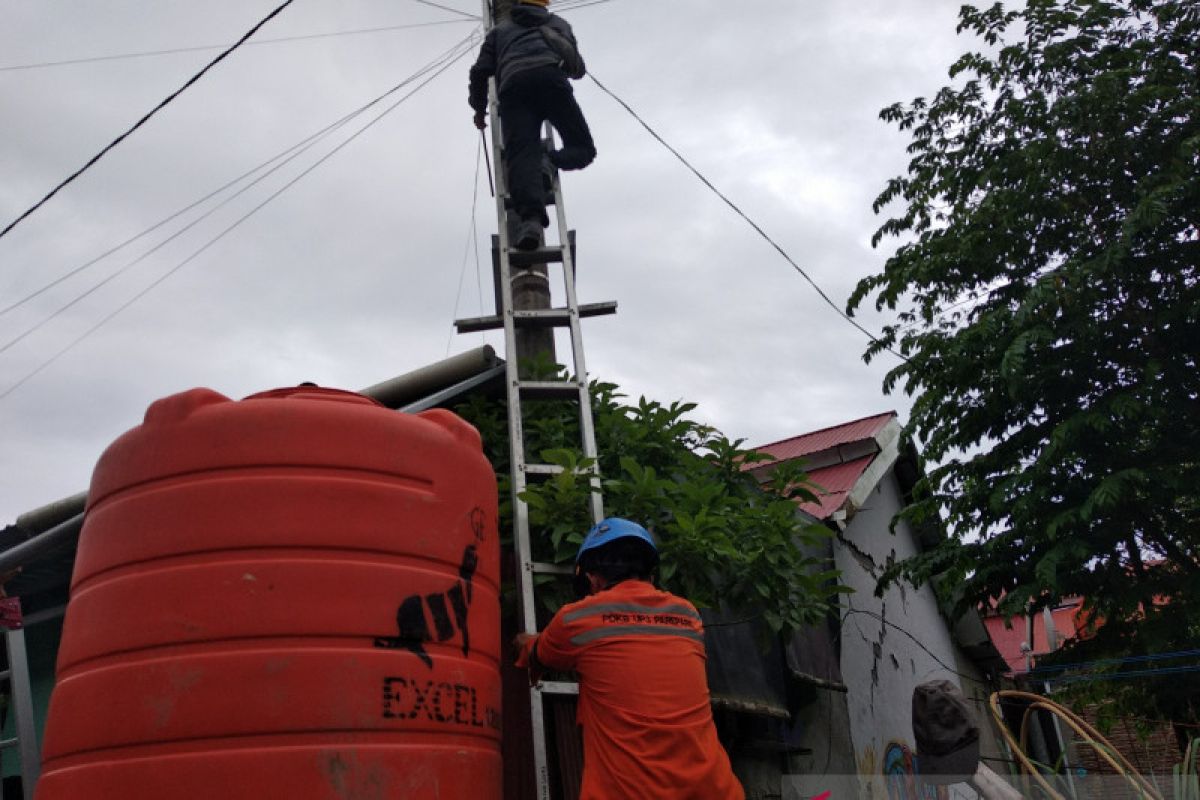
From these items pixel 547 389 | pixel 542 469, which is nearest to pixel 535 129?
pixel 547 389

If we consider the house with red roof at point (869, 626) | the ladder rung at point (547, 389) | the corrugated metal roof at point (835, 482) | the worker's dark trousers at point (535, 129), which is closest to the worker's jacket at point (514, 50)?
the worker's dark trousers at point (535, 129)

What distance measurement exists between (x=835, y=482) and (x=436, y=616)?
689cm

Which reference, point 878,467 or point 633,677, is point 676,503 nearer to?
point 633,677

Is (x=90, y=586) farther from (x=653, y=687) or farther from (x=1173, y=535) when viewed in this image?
(x=1173, y=535)

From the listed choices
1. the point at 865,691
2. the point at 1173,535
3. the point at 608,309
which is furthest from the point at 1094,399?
the point at 608,309

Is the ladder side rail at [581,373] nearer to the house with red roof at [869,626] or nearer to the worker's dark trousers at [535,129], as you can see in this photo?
the worker's dark trousers at [535,129]

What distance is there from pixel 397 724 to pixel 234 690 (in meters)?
0.41

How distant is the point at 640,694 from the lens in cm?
293

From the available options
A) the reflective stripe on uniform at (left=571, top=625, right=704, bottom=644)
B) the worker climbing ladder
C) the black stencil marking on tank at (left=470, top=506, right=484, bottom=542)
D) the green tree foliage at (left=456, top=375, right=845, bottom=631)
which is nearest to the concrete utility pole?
the worker climbing ladder

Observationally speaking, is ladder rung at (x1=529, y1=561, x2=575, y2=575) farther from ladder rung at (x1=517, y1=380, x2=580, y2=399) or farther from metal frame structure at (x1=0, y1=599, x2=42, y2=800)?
metal frame structure at (x1=0, y1=599, x2=42, y2=800)

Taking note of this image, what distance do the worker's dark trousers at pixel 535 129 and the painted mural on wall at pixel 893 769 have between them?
4546 mm

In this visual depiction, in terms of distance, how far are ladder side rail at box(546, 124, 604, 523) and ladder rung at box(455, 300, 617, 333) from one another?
0.06m

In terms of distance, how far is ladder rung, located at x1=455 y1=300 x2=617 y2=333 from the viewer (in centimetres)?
472

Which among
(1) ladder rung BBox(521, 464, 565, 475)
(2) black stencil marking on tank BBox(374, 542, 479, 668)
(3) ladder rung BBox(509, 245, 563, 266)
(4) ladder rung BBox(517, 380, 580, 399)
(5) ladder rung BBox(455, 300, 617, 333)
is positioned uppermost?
(3) ladder rung BBox(509, 245, 563, 266)
